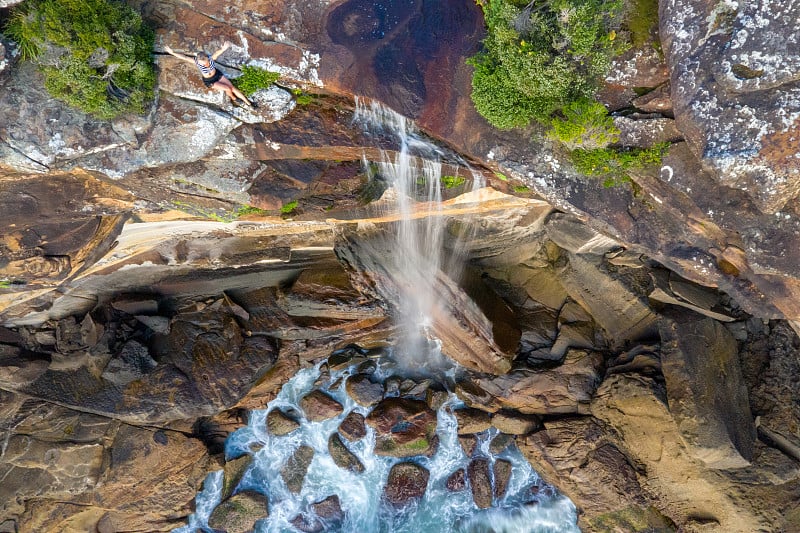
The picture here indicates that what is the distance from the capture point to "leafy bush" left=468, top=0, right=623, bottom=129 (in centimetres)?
599

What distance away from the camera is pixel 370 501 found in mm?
15883

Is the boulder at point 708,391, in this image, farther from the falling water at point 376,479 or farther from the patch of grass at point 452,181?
the falling water at point 376,479

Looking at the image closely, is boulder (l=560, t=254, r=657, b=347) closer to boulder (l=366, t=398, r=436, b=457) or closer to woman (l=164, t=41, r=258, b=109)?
boulder (l=366, t=398, r=436, b=457)

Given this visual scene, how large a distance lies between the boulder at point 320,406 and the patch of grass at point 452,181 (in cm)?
944

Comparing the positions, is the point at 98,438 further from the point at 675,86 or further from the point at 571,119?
the point at 675,86

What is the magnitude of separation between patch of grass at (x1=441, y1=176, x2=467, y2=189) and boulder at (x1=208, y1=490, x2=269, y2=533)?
12.8 m

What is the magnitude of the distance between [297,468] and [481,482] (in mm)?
6305

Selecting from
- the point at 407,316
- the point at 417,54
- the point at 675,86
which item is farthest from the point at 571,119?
the point at 407,316

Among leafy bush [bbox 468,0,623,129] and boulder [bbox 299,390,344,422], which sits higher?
leafy bush [bbox 468,0,623,129]

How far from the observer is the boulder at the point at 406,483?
15.6 metres

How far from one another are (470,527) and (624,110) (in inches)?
553

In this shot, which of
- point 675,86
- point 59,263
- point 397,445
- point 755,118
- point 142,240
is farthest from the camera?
point 397,445

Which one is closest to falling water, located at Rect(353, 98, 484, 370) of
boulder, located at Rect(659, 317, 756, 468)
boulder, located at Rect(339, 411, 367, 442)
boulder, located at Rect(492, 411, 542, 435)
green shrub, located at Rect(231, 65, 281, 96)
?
green shrub, located at Rect(231, 65, 281, 96)

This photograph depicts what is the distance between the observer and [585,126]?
682 cm
